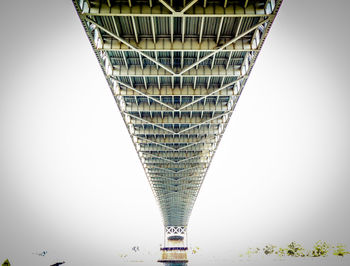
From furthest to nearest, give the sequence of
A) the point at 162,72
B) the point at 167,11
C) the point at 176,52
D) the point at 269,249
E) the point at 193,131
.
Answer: the point at 269,249
the point at 193,131
the point at 162,72
the point at 176,52
the point at 167,11

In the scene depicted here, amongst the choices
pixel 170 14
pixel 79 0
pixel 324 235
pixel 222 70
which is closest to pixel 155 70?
pixel 222 70

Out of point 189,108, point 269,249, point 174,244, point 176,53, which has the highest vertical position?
point 176,53

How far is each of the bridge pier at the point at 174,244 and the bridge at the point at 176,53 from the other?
2764 inches

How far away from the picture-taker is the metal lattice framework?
46.4 feet

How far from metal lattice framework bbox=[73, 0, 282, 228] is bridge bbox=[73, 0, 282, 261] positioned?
5 cm

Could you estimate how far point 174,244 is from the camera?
107438 mm

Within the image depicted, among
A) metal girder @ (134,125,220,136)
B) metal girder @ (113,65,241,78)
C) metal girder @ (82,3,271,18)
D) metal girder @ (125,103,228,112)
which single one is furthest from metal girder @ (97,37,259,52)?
metal girder @ (134,125,220,136)

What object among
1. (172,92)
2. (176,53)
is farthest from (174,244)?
(176,53)

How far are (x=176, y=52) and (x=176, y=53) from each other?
0.09 m

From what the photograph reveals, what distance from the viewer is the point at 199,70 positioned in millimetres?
20031

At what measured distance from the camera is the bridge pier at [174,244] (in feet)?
298

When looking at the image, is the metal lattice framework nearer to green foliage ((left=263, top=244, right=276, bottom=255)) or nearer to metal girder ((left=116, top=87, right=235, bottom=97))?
metal girder ((left=116, top=87, right=235, bottom=97))

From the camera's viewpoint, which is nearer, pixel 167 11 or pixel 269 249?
pixel 167 11

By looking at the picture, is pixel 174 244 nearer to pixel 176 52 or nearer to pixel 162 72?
pixel 162 72
